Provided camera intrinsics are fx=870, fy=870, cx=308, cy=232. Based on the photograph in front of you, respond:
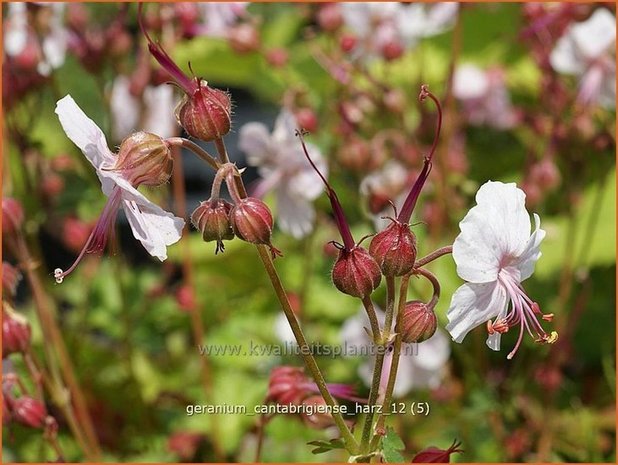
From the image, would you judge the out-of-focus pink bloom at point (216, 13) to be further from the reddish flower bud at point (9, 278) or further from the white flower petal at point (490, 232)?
the white flower petal at point (490, 232)

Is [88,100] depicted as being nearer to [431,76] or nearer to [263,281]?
[263,281]

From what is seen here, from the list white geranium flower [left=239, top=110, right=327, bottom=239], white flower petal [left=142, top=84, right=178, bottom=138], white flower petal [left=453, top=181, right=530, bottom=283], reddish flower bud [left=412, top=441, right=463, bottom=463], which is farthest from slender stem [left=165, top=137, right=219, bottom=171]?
white flower petal [left=142, top=84, right=178, bottom=138]

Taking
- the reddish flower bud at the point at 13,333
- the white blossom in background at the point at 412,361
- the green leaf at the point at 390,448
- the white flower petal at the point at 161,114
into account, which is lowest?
the white blossom in background at the point at 412,361

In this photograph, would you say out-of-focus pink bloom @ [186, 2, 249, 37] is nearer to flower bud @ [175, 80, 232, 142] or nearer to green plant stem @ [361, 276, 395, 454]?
flower bud @ [175, 80, 232, 142]

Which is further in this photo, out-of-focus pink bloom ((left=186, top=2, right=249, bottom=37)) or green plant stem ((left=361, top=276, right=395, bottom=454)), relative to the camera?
out-of-focus pink bloom ((left=186, top=2, right=249, bottom=37))

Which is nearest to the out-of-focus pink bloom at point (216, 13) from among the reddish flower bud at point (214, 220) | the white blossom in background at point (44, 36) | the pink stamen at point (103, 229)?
the white blossom in background at point (44, 36)

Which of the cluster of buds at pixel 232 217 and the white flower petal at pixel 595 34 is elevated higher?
the white flower petal at pixel 595 34
